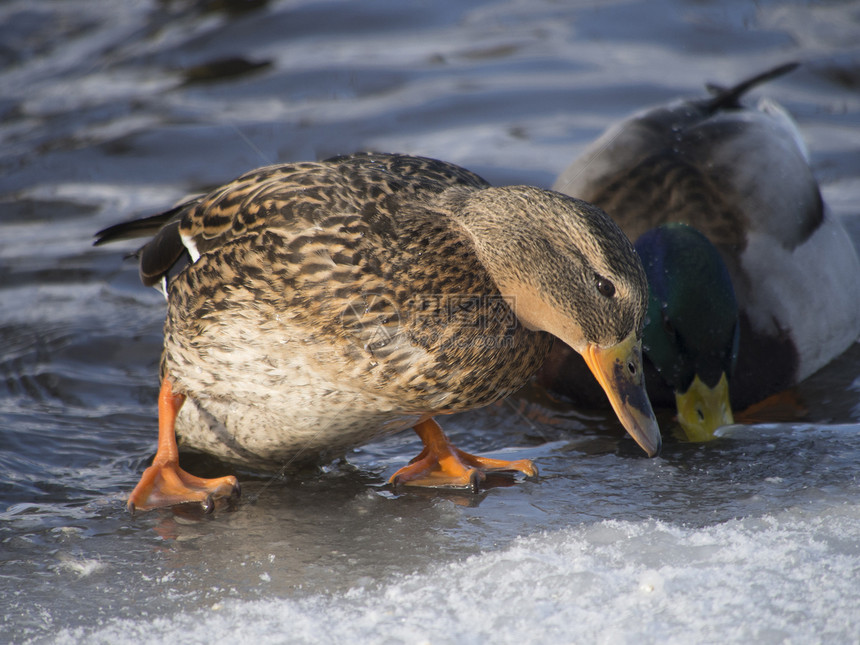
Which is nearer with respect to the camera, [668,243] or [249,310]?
[249,310]

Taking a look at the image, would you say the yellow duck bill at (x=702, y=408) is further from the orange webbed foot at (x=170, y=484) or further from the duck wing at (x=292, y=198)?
the orange webbed foot at (x=170, y=484)

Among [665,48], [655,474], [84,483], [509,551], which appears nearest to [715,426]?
[655,474]

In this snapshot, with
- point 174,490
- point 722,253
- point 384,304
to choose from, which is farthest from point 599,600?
point 722,253

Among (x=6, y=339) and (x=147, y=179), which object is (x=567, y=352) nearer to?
(x=6, y=339)

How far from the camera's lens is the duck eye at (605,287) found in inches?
96.4

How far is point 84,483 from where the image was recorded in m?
3.18

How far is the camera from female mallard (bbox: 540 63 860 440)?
11.3 feet

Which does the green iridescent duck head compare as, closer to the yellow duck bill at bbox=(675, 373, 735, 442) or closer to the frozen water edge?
the yellow duck bill at bbox=(675, 373, 735, 442)

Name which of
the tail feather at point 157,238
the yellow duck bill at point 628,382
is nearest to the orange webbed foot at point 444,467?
the yellow duck bill at point 628,382

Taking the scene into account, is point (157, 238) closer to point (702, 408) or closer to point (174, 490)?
point (174, 490)

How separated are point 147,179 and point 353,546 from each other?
4127 millimetres

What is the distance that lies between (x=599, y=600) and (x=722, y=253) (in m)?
2.31

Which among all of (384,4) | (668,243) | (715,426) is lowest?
(715,426)

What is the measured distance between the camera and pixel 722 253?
4.09m
